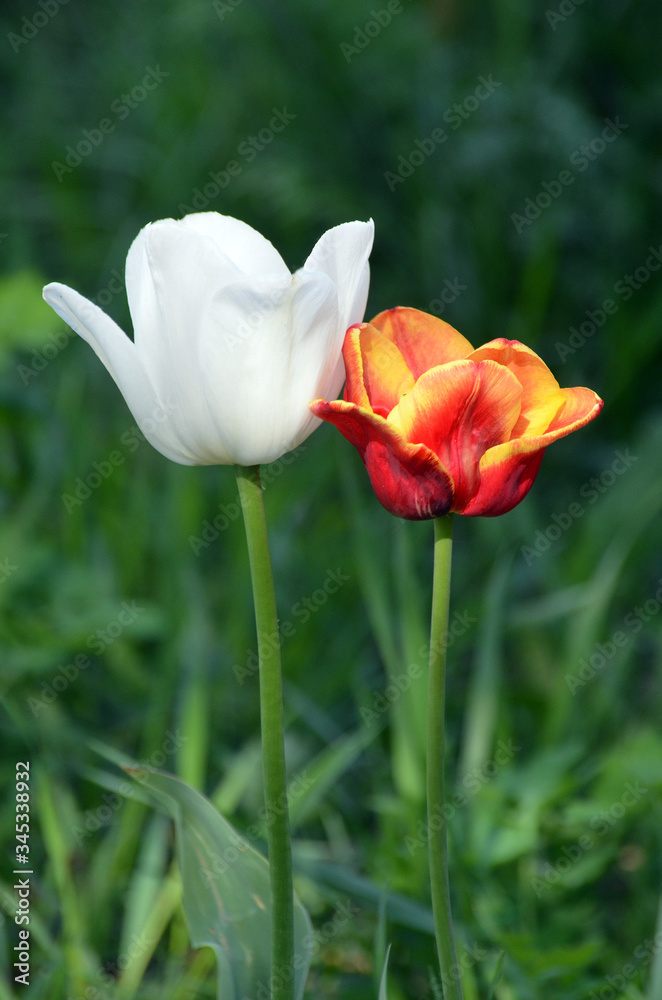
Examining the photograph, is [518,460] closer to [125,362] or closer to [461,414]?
[461,414]

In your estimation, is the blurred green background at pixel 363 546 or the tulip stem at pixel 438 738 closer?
the tulip stem at pixel 438 738

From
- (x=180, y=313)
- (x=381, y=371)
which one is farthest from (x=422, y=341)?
(x=180, y=313)

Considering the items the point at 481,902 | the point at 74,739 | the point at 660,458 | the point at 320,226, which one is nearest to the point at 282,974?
the point at 481,902

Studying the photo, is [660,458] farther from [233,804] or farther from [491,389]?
[491,389]

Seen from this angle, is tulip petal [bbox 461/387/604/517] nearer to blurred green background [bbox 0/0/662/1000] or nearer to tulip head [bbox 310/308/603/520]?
tulip head [bbox 310/308/603/520]

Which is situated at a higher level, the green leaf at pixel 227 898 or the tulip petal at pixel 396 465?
the tulip petal at pixel 396 465

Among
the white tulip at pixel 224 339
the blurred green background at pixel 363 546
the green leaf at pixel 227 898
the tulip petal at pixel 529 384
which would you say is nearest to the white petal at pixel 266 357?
the white tulip at pixel 224 339

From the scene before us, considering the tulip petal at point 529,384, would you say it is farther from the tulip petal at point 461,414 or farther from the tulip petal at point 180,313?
the tulip petal at point 180,313
